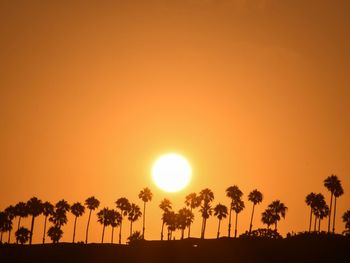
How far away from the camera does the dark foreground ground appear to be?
362ft

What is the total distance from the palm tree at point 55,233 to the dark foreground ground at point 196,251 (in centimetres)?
2484

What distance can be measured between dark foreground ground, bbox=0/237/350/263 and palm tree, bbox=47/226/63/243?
24.8 meters

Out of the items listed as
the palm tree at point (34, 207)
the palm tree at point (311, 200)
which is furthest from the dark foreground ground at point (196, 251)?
the palm tree at point (311, 200)

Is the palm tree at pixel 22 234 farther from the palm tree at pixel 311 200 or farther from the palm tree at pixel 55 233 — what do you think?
the palm tree at pixel 311 200

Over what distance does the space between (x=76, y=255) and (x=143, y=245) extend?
14.3 meters

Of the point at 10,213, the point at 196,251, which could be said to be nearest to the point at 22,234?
the point at 10,213

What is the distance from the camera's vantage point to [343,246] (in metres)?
114

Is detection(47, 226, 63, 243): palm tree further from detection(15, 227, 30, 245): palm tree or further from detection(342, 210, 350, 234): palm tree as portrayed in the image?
detection(342, 210, 350, 234): palm tree

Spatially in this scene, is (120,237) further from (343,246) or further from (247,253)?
(343,246)

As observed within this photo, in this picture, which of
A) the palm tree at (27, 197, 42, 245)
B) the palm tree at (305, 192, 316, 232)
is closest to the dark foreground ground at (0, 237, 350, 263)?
the palm tree at (27, 197, 42, 245)

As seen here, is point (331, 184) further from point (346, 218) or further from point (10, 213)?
point (10, 213)

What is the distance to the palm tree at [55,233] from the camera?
153 meters

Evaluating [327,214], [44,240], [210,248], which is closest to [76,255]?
[210,248]

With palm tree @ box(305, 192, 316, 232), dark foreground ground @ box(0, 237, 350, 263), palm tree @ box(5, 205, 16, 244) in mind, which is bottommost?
dark foreground ground @ box(0, 237, 350, 263)
